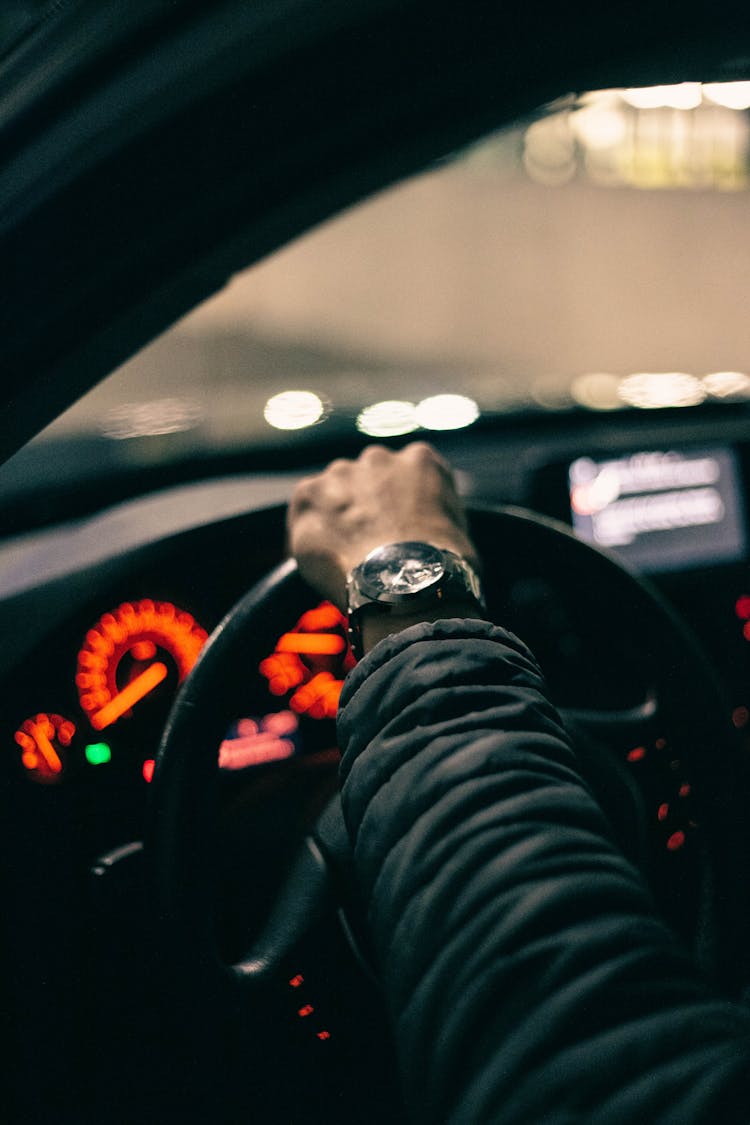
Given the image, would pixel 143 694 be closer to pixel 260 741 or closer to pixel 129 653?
pixel 129 653

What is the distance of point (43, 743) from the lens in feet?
4.44

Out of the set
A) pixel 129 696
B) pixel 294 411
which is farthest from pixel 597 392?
pixel 129 696

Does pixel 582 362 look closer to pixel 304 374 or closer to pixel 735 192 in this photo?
pixel 735 192

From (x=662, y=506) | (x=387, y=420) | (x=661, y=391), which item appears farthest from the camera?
(x=661, y=391)

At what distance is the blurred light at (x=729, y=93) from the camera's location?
34.6 inches

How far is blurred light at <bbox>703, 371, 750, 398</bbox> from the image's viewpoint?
8.07ft

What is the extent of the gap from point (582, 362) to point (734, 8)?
5616mm

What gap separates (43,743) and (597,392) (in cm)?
156

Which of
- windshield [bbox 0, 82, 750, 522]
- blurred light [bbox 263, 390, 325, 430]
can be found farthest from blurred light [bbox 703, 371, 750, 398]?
blurred light [bbox 263, 390, 325, 430]

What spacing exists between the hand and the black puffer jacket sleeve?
238 mm

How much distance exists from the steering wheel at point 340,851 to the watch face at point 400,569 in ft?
0.63

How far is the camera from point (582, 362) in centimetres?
625

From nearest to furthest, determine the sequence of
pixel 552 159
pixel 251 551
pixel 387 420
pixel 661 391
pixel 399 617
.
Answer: pixel 399 617 → pixel 251 551 → pixel 387 420 → pixel 661 391 → pixel 552 159

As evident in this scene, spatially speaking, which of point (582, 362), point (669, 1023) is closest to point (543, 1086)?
point (669, 1023)
